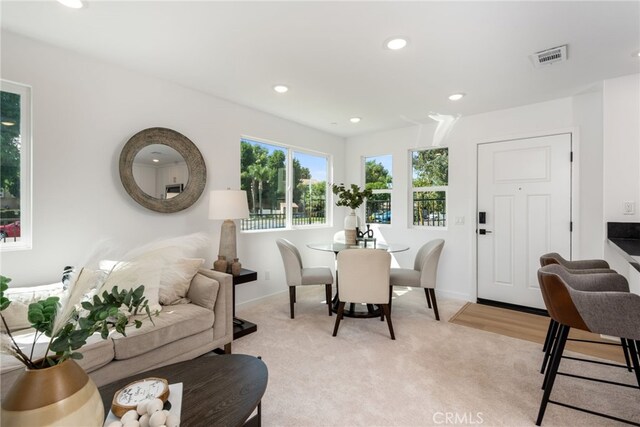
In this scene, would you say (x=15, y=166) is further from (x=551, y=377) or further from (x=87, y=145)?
(x=551, y=377)

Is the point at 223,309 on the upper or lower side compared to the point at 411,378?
upper

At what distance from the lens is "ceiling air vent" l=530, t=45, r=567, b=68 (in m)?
2.28

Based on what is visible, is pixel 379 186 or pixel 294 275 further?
pixel 379 186

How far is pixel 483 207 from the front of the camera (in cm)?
389

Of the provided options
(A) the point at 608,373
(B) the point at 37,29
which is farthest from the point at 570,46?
(B) the point at 37,29

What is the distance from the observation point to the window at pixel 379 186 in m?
4.79

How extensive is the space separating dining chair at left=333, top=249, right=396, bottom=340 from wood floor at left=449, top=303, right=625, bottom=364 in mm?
1051

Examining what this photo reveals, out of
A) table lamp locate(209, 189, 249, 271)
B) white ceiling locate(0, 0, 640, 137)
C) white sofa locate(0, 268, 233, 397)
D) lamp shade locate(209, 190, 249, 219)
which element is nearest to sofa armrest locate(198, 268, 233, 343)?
white sofa locate(0, 268, 233, 397)

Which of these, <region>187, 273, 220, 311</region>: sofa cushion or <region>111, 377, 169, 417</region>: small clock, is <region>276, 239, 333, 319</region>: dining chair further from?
<region>111, 377, 169, 417</region>: small clock

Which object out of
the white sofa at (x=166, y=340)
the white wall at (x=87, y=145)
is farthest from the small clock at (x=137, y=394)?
the white wall at (x=87, y=145)

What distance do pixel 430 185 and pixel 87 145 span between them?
4.03 m

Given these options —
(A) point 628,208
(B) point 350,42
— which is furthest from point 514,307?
(B) point 350,42

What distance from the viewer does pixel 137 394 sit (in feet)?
3.86

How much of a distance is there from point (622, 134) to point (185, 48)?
3.90 m
